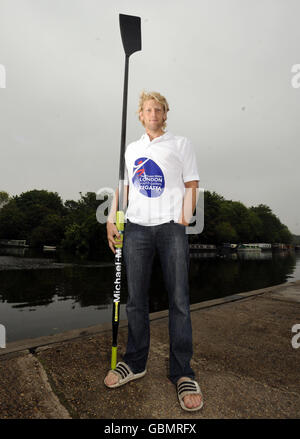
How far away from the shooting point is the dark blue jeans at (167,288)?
225cm

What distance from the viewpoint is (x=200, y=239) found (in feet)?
209

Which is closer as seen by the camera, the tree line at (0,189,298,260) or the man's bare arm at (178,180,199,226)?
the man's bare arm at (178,180,199,226)

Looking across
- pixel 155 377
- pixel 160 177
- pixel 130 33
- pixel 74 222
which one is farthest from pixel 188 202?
pixel 74 222

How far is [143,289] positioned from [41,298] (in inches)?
258

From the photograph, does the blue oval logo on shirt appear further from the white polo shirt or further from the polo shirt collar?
the polo shirt collar

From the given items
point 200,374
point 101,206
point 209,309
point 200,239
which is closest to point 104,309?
point 209,309

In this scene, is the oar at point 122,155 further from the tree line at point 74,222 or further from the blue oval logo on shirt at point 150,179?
the tree line at point 74,222

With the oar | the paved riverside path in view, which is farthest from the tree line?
the oar

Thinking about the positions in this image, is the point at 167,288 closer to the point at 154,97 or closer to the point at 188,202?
the point at 188,202

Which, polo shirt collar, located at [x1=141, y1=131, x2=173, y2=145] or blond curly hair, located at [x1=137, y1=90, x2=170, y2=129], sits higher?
blond curly hair, located at [x1=137, y1=90, x2=170, y2=129]

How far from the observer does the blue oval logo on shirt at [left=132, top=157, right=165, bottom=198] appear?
2.45 m

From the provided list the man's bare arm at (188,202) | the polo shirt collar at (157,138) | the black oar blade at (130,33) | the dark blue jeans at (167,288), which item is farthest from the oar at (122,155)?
the man's bare arm at (188,202)

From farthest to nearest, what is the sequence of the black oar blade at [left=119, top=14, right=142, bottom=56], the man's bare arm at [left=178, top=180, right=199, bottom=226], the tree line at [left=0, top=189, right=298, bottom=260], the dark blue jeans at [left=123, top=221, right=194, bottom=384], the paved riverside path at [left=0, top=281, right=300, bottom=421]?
the tree line at [left=0, top=189, right=298, bottom=260], the black oar blade at [left=119, top=14, right=142, bottom=56], the man's bare arm at [left=178, top=180, right=199, bottom=226], the dark blue jeans at [left=123, top=221, right=194, bottom=384], the paved riverside path at [left=0, top=281, right=300, bottom=421]
